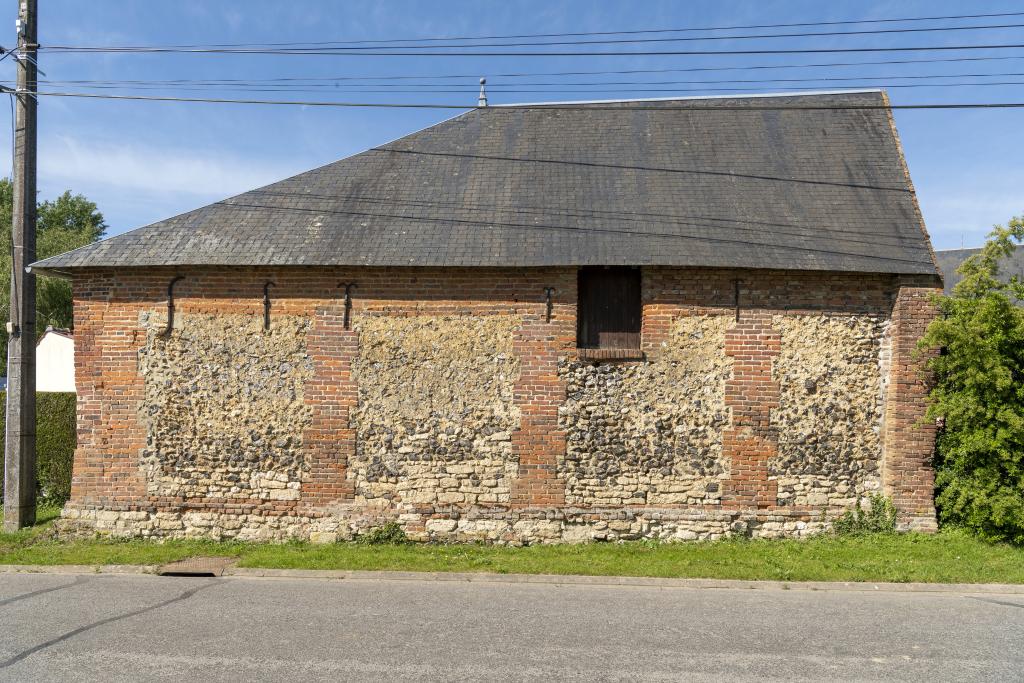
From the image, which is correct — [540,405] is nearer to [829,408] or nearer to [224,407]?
[829,408]

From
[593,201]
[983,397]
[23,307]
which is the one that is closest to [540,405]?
[593,201]

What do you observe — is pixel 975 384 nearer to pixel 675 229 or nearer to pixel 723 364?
pixel 723 364

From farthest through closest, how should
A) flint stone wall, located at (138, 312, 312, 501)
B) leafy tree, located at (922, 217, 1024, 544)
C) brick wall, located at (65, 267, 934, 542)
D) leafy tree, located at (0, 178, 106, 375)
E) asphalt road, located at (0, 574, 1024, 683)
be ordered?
leafy tree, located at (0, 178, 106, 375) → flint stone wall, located at (138, 312, 312, 501) → brick wall, located at (65, 267, 934, 542) → leafy tree, located at (922, 217, 1024, 544) → asphalt road, located at (0, 574, 1024, 683)

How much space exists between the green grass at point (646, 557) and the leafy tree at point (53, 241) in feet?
56.8

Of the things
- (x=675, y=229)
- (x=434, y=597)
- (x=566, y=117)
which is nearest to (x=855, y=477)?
(x=675, y=229)

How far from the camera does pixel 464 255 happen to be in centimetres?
966

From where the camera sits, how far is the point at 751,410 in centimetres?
952

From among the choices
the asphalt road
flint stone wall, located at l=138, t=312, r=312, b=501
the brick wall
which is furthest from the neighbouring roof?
flint stone wall, located at l=138, t=312, r=312, b=501

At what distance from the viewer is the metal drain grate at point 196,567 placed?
8.25 metres

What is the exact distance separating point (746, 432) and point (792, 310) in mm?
1861

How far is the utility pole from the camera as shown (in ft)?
31.9

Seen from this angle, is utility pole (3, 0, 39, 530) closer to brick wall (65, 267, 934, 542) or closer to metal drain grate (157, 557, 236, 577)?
brick wall (65, 267, 934, 542)

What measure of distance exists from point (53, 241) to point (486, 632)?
107 ft

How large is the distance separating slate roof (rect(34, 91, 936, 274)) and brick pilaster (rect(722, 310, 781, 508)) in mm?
999
